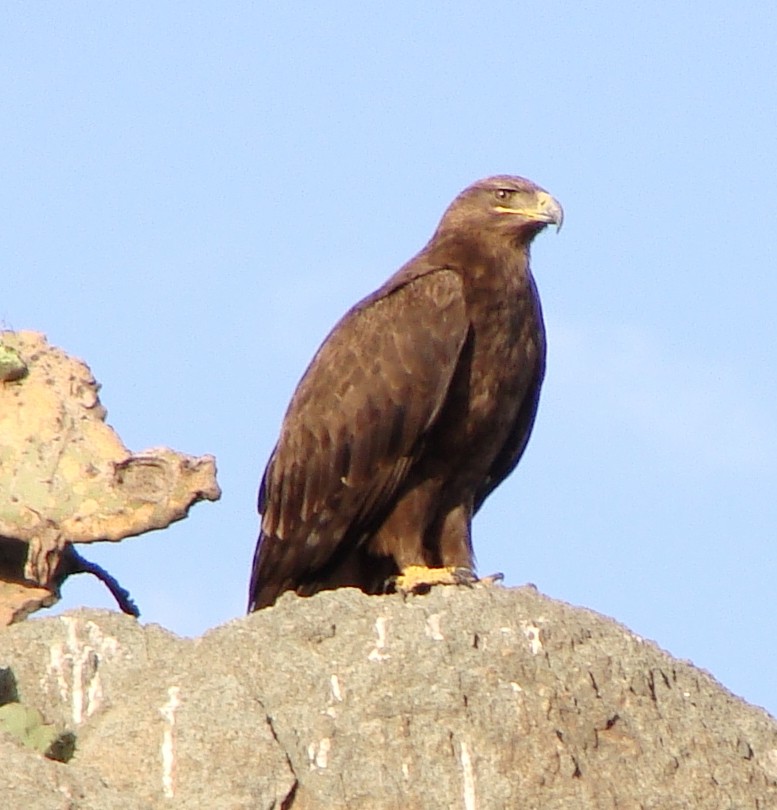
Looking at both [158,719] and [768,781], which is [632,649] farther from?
[158,719]

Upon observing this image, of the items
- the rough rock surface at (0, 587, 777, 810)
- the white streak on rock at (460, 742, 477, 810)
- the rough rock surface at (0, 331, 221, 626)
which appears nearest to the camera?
the rough rock surface at (0, 587, 777, 810)

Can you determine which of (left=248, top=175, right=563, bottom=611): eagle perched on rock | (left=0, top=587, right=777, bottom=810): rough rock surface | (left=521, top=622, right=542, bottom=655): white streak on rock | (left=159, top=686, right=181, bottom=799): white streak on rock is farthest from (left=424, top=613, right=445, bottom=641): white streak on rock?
(left=248, top=175, right=563, bottom=611): eagle perched on rock

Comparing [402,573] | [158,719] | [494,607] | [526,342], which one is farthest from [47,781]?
[526,342]

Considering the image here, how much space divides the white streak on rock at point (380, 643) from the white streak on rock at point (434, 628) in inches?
6.2

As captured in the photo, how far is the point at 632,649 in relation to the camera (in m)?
8.95

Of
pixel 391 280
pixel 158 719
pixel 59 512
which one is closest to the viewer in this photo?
pixel 158 719

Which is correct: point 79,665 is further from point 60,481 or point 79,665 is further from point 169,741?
point 60,481

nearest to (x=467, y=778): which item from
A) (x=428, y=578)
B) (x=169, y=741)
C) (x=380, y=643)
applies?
(x=380, y=643)

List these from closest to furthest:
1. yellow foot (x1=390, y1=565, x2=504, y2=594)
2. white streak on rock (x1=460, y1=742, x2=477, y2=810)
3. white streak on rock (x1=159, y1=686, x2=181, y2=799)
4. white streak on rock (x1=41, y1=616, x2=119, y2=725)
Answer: white streak on rock (x1=159, y1=686, x2=181, y2=799) < white streak on rock (x1=460, y1=742, x2=477, y2=810) < white streak on rock (x1=41, y1=616, x2=119, y2=725) < yellow foot (x1=390, y1=565, x2=504, y2=594)

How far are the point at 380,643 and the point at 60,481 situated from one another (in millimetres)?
1608

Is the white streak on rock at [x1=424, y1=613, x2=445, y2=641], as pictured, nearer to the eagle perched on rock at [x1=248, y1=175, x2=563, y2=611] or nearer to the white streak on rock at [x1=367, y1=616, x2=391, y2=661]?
the white streak on rock at [x1=367, y1=616, x2=391, y2=661]

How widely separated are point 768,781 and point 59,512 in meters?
2.86

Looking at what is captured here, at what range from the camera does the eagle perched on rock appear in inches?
438

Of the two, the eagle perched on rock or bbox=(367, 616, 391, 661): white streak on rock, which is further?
the eagle perched on rock
